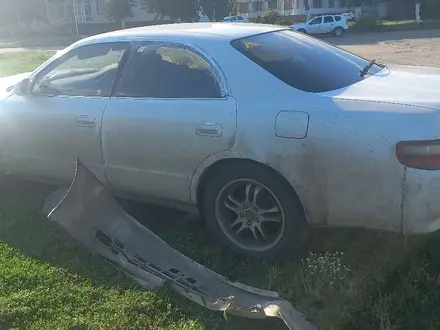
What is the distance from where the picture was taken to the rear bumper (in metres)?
3.10

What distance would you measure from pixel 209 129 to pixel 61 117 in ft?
4.65

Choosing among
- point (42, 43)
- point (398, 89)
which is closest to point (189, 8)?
point (42, 43)

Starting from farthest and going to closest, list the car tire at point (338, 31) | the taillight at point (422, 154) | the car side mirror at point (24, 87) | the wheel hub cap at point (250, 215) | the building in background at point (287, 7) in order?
the building in background at point (287, 7), the car tire at point (338, 31), the car side mirror at point (24, 87), the wheel hub cap at point (250, 215), the taillight at point (422, 154)

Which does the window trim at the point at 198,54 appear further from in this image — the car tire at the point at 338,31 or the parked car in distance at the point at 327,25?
the car tire at the point at 338,31

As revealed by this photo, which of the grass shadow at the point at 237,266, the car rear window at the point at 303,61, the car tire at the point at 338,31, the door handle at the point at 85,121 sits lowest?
the car tire at the point at 338,31

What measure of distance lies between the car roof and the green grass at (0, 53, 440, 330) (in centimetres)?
148

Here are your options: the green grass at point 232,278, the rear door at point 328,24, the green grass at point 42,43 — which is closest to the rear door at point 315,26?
the rear door at point 328,24

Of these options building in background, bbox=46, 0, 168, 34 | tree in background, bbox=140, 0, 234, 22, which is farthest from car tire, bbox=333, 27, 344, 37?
building in background, bbox=46, 0, 168, 34

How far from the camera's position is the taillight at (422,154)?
3102 mm

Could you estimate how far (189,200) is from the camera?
3.99 metres

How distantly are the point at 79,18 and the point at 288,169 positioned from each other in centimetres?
5668

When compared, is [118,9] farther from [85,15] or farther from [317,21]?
[317,21]

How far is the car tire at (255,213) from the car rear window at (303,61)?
66cm

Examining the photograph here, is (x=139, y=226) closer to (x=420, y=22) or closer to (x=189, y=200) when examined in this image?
(x=189, y=200)
